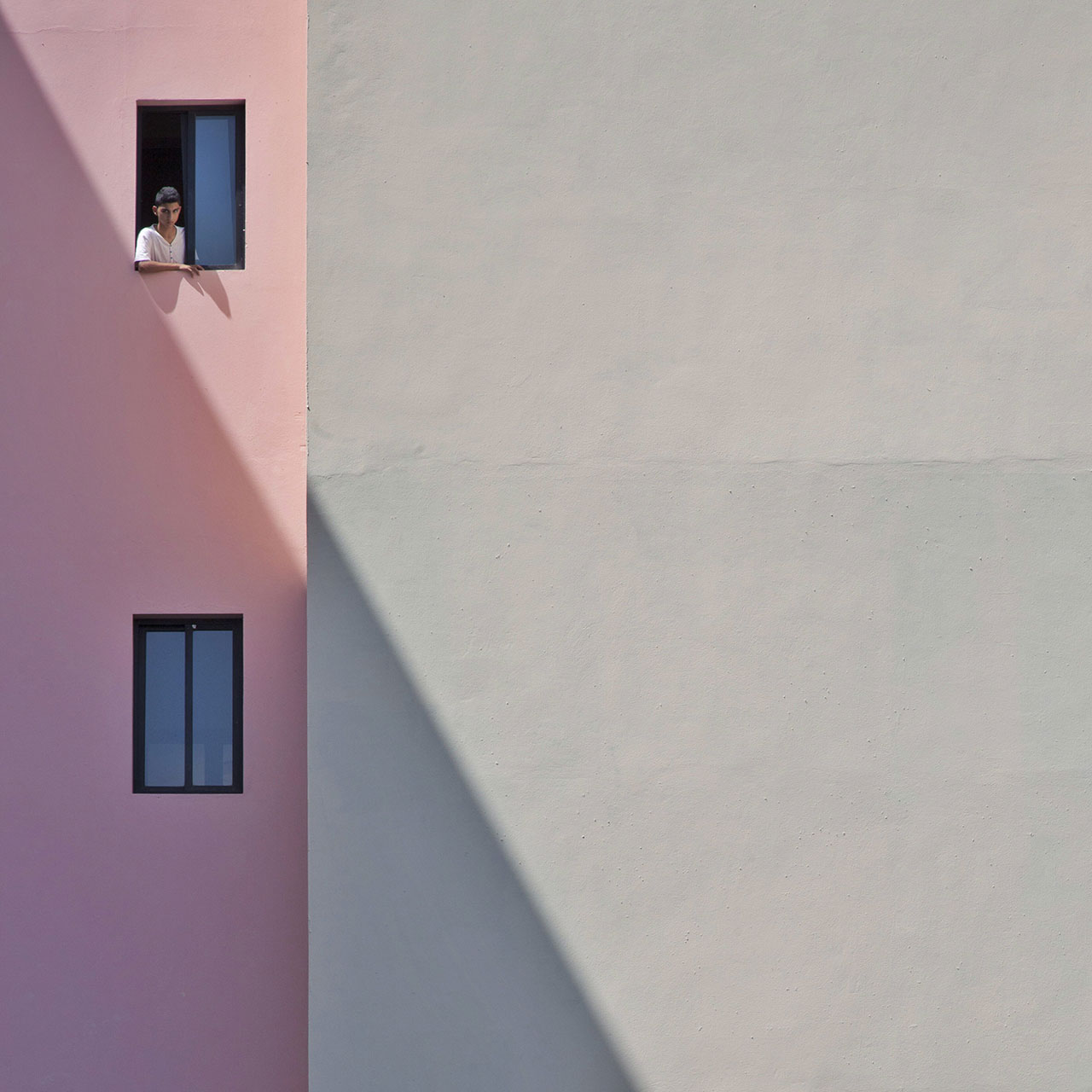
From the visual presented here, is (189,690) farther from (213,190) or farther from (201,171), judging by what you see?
(201,171)

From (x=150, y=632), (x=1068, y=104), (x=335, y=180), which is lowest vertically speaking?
(x=150, y=632)

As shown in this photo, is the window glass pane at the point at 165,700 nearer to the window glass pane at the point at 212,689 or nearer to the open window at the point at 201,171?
the window glass pane at the point at 212,689

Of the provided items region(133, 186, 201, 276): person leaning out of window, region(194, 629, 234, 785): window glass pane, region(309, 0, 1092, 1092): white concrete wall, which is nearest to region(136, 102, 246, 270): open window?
region(133, 186, 201, 276): person leaning out of window

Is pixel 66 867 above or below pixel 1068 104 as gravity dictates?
below

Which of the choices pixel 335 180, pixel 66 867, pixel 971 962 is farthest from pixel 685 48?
pixel 66 867

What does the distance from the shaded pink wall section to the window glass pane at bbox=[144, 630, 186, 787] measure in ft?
0.64

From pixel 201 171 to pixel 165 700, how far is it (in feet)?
10.9

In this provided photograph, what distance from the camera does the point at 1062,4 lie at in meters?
6.00

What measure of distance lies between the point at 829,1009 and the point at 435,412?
3.57 m

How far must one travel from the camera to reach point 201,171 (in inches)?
285

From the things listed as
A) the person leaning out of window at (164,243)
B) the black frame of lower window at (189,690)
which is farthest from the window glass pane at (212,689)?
the person leaning out of window at (164,243)

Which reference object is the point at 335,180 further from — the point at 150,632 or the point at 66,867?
the point at 66,867

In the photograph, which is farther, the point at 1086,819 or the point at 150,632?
the point at 150,632

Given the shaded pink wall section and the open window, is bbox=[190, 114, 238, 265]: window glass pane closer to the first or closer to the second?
the open window
